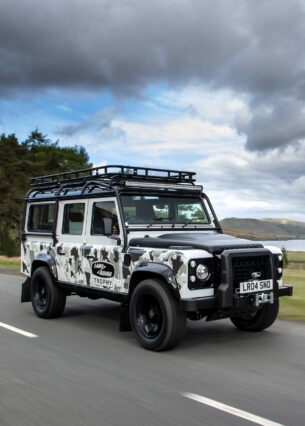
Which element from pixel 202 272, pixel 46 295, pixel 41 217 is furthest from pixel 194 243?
pixel 41 217

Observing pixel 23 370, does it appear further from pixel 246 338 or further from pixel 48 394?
pixel 246 338

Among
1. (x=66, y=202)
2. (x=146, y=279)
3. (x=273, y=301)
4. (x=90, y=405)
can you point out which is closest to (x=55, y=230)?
(x=66, y=202)

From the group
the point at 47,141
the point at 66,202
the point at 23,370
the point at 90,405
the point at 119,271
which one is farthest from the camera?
the point at 47,141

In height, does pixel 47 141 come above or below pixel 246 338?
above

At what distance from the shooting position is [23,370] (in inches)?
206

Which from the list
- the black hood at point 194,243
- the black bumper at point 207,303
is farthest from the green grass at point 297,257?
the black bumper at point 207,303

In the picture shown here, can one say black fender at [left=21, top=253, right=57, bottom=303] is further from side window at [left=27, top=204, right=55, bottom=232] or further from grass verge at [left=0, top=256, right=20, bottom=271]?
grass verge at [left=0, top=256, right=20, bottom=271]

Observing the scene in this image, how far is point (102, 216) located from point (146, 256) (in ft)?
4.63

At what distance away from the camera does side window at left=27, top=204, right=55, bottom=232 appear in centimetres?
847

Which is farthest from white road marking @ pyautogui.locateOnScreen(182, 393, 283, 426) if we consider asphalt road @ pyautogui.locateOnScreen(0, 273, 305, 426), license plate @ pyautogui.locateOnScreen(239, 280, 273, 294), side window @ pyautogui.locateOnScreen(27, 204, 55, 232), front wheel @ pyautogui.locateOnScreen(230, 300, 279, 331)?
side window @ pyautogui.locateOnScreen(27, 204, 55, 232)

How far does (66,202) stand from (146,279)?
2.58 metres

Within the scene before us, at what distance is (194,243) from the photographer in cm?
604

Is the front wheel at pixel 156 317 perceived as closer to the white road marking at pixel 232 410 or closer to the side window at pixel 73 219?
the white road marking at pixel 232 410

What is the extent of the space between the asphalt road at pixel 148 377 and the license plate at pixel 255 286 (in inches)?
30.0
